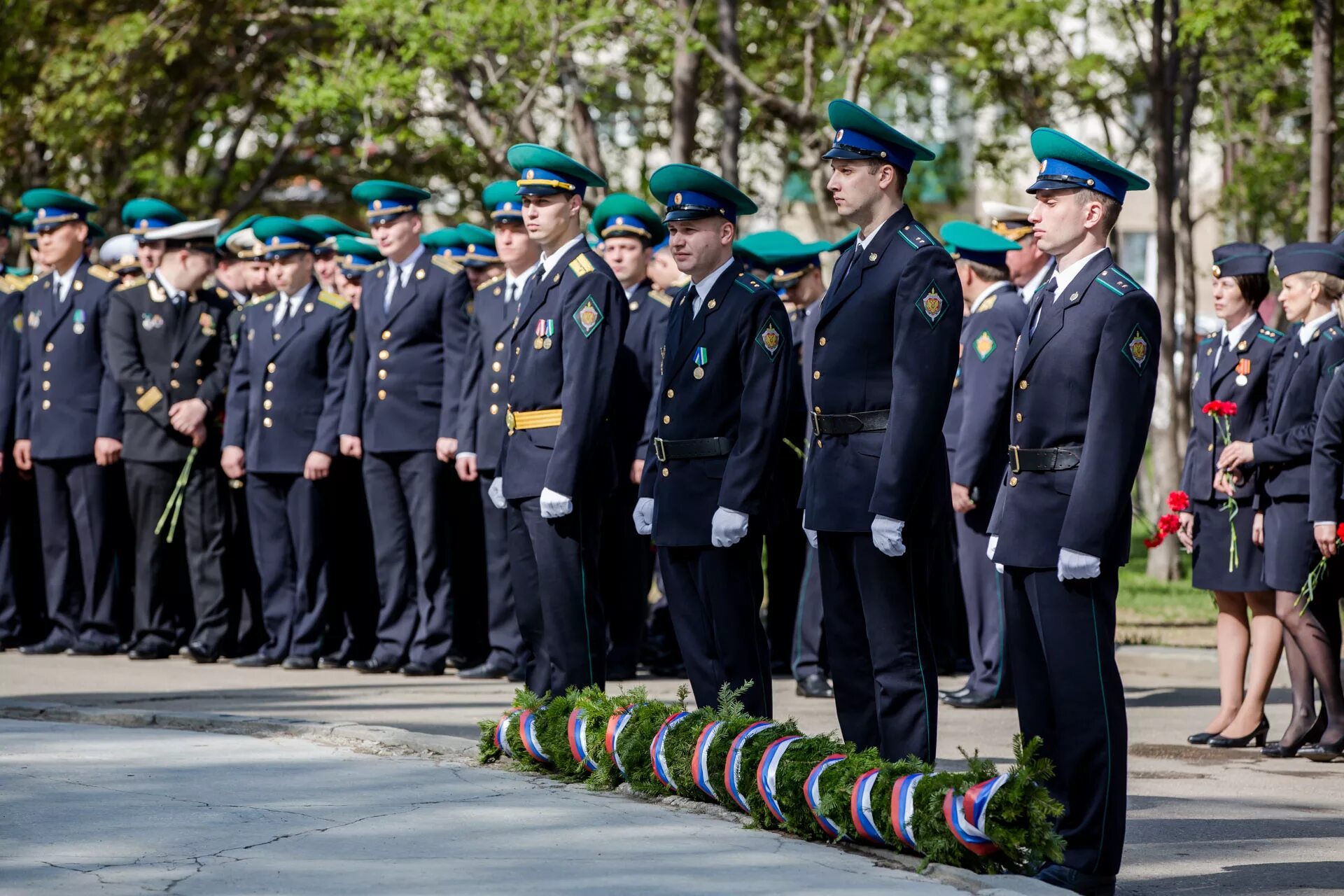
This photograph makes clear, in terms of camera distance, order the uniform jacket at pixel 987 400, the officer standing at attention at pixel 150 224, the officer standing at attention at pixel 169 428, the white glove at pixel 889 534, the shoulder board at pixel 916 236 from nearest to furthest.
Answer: the white glove at pixel 889 534, the shoulder board at pixel 916 236, the uniform jacket at pixel 987 400, the officer standing at attention at pixel 169 428, the officer standing at attention at pixel 150 224

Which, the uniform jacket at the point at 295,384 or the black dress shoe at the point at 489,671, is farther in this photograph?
the uniform jacket at the point at 295,384

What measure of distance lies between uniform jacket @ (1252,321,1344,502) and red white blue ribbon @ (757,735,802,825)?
10.6 feet

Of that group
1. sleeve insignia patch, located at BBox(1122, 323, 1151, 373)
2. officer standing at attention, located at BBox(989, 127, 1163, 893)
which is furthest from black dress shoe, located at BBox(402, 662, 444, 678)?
sleeve insignia patch, located at BBox(1122, 323, 1151, 373)

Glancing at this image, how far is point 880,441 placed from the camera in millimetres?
5828

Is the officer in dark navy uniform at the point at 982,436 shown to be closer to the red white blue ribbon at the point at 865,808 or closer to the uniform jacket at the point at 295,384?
the uniform jacket at the point at 295,384

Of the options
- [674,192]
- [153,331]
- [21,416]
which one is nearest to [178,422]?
A: [153,331]

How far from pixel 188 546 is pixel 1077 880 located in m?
6.89

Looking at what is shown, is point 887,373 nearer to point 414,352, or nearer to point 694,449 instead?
point 694,449

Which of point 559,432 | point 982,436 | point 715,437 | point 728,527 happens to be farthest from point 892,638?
point 982,436

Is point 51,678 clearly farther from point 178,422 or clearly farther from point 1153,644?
point 1153,644

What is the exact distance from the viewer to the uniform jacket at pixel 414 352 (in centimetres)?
987

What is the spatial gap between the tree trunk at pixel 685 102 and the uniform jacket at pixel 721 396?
933 centimetres

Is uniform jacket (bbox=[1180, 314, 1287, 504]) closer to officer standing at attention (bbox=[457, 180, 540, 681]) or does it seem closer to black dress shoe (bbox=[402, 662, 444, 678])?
officer standing at attention (bbox=[457, 180, 540, 681])

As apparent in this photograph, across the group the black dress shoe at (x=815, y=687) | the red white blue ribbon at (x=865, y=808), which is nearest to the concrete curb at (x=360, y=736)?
the red white blue ribbon at (x=865, y=808)
